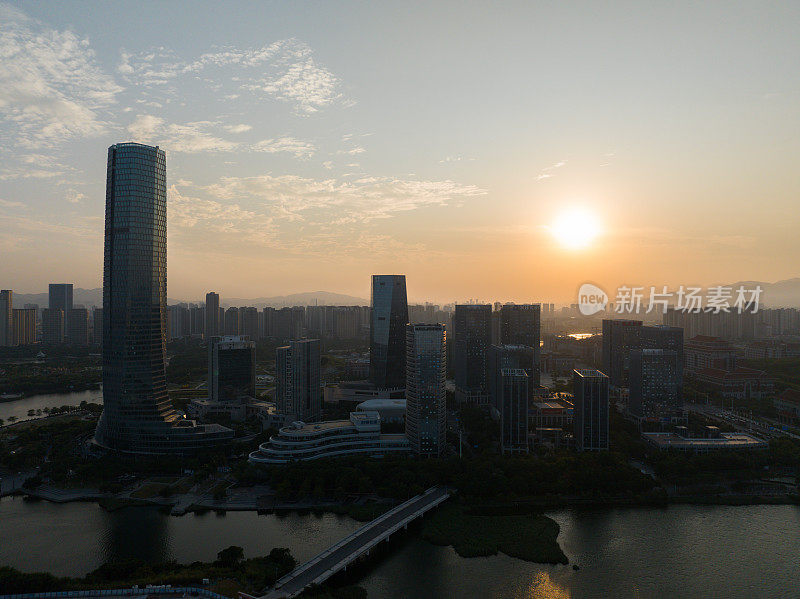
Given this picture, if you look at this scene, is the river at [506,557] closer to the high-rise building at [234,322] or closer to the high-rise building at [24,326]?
the high-rise building at [24,326]

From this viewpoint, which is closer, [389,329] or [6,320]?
[389,329]

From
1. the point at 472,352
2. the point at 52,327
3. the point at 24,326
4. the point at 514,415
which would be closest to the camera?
the point at 514,415

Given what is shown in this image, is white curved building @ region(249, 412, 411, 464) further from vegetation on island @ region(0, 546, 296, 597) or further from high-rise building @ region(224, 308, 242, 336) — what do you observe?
high-rise building @ region(224, 308, 242, 336)

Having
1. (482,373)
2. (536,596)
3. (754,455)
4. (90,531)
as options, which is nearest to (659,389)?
(754,455)

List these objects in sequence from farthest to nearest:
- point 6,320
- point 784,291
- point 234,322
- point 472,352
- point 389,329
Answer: point 784,291 < point 234,322 < point 6,320 < point 472,352 < point 389,329

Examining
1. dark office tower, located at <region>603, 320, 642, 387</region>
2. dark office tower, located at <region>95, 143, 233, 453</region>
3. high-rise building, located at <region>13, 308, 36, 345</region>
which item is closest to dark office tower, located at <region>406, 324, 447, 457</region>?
dark office tower, located at <region>95, 143, 233, 453</region>

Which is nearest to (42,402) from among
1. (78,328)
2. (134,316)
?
(134,316)

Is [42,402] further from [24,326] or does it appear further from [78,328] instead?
[24,326]
